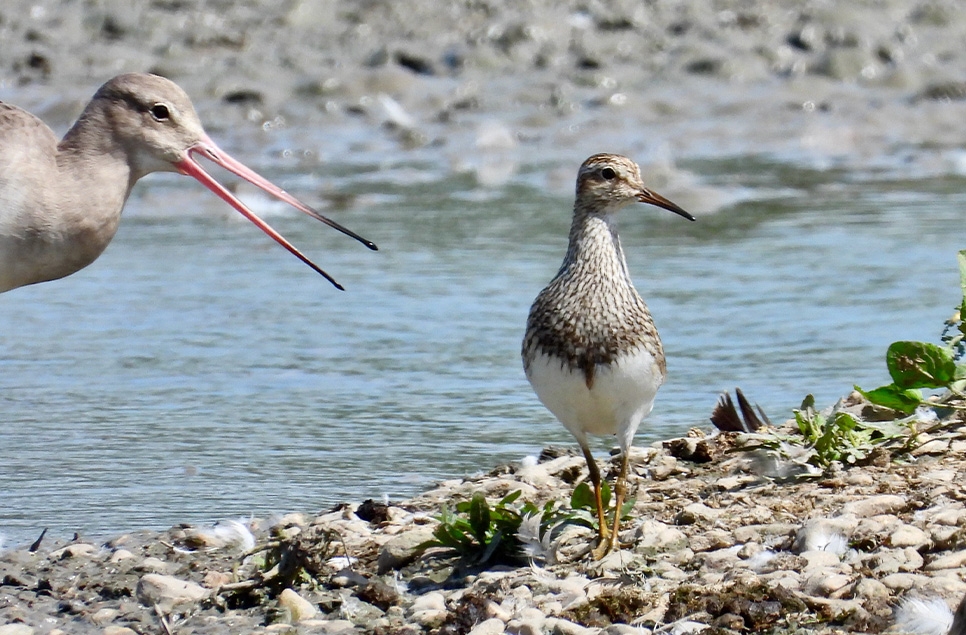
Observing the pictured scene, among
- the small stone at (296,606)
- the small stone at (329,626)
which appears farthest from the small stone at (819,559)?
the small stone at (296,606)

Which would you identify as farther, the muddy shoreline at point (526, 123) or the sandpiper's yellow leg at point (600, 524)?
the sandpiper's yellow leg at point (600, 524)

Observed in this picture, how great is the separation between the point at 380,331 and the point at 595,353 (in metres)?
3.30

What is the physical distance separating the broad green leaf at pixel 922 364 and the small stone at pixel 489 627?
181cm

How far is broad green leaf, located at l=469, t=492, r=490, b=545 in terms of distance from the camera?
16.4 ft

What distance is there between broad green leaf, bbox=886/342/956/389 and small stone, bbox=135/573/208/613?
237 centimetres

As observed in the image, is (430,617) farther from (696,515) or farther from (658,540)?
(696,515)

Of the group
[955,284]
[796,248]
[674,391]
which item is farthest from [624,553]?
[796,248]

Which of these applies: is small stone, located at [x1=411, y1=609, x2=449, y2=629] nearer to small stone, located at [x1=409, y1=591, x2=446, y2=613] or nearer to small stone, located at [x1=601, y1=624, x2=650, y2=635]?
small stone, located at [x1=409, y1=591, x2=446, y2=613]

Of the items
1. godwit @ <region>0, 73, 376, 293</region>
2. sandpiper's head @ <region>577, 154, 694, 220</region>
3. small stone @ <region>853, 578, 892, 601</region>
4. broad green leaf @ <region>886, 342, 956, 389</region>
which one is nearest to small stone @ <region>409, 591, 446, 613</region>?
small stone @ <region>853, 578, 892, 601</region>

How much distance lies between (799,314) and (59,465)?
392 centimetres

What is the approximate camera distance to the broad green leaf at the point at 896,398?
5.60 m

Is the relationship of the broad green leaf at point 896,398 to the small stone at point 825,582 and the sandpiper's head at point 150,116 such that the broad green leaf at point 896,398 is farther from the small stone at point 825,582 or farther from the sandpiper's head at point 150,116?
the sandpiper's head at point 150,116

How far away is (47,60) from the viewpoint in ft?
49.7

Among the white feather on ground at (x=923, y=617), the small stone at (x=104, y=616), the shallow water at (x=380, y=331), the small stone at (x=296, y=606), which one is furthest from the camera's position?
the shallow water at (x=380, y=331)
